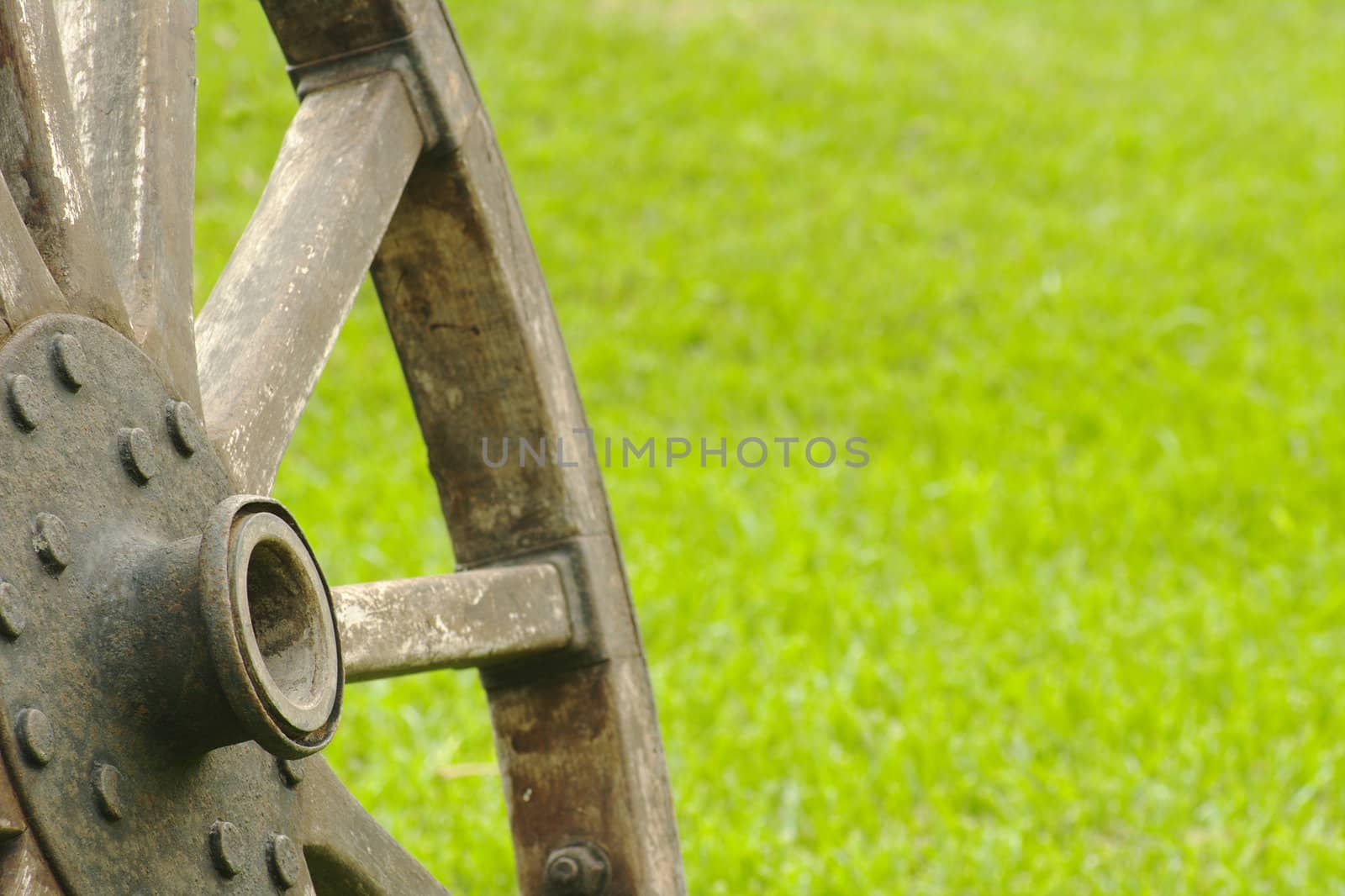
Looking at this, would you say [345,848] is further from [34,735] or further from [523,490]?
[523,490]

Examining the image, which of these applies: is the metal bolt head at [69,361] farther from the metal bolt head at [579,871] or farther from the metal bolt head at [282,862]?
the metal bolt head at [579,871]

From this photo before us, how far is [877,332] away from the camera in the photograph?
5137 millimetres

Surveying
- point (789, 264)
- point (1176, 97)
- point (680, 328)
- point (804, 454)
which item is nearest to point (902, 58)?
point (1176, 97)

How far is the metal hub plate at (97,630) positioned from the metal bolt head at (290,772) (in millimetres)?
40

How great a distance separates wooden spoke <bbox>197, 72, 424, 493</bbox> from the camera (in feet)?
3.87

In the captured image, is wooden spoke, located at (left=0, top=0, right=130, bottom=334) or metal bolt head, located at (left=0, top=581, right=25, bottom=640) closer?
metal bolt head, located at (left=0, top=581, right=25, bottom=640)

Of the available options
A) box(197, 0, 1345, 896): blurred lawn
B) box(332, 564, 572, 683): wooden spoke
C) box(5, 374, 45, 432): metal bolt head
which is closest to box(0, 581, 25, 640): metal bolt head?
box(5, 374, 45, 432): metal bolt head

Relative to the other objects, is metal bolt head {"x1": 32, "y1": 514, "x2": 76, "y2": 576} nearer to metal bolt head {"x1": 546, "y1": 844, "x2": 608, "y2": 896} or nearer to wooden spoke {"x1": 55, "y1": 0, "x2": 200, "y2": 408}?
wooden spoke {"x1": 55, "y1": 0, "x2": 200, "y2": 408}

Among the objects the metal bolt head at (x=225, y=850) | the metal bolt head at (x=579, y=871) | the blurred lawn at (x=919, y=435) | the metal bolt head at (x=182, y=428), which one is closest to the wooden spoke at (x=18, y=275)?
the metal bolt head at (x=182, y=428)

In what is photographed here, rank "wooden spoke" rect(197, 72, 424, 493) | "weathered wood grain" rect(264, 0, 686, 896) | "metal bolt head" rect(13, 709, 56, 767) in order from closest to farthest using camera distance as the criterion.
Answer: "metal bolt head" rect(13, 709, 56, 767) < "wooden spoke" rect(197, 72, 424, 493) < "weathered wood grain" rect(264, 0, 686, 896)

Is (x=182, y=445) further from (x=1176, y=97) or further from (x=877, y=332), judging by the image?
(x=1176, y=97)

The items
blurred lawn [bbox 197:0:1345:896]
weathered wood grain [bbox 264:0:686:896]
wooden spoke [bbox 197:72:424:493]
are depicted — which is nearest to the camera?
wooden spoke [bbox 197:72:424:493]

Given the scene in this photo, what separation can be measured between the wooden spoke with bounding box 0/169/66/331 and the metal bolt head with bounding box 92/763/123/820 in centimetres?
28

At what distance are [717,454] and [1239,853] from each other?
2041 mm
